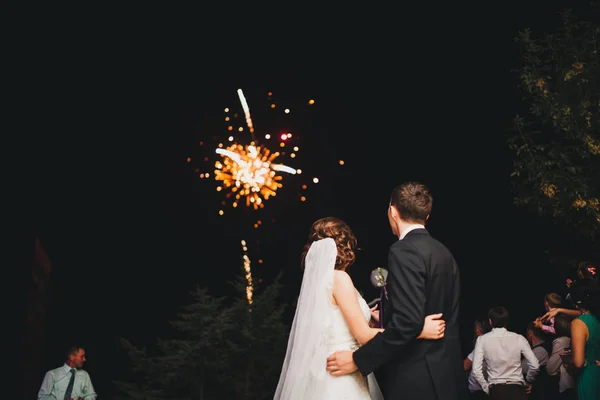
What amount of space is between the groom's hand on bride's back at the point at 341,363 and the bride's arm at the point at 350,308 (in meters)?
0.11

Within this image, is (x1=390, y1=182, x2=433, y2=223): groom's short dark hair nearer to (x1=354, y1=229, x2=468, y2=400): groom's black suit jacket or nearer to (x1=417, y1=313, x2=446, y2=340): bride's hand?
(x1=354, y1=229, x2=468, y2=400): groom's black suit jacket

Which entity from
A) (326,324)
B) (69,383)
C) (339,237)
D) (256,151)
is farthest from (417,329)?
(256,151)

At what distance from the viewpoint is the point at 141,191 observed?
18.3m

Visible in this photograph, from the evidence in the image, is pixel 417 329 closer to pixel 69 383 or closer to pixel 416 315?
pixel 416 315

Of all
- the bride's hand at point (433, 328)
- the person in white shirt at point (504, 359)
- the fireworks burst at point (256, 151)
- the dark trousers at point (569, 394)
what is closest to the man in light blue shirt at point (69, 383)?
the person in white shirt at point (504, 359)

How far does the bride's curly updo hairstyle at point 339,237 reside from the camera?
403 centimetres

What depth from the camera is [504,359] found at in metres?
6.18

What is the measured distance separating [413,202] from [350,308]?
72 cm

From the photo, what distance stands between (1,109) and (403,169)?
32.7ft

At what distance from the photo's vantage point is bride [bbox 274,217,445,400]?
3873 mm

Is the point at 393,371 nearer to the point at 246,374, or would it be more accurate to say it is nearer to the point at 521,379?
the point at 521,379

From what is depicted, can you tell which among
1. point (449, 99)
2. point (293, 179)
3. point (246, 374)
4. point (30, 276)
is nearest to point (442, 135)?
point (449, 99)

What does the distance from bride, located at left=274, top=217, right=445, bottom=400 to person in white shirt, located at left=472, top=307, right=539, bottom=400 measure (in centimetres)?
251

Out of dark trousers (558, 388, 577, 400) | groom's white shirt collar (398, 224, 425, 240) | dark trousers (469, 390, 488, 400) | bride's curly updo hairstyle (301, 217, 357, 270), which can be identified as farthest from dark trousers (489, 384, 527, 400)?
groom's white shirt collar (398, 224, 425, 240)
